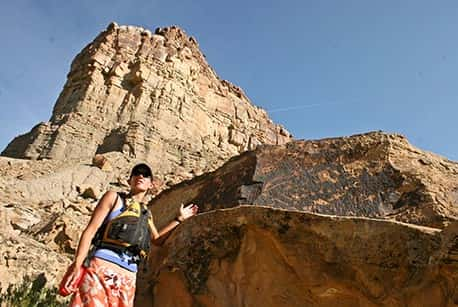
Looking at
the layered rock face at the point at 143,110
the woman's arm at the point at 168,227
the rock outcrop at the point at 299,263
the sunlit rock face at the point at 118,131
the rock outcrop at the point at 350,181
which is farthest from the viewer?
the layered rock face at the point at 143,110

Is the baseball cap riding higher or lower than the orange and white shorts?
higher

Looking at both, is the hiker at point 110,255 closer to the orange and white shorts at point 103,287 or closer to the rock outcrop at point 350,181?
the orange and white shorts at point 103,287

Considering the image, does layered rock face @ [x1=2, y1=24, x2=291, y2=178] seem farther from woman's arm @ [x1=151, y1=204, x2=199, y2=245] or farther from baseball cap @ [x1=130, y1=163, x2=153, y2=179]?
baseball cap @ [x1=130, y1=163, x2=153, y2=179]

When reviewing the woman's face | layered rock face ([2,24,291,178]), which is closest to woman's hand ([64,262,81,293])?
the woman's face

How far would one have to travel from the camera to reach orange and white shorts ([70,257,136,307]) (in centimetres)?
247

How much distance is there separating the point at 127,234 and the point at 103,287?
321 millimetres

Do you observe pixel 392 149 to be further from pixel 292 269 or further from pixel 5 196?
pixel 5 196

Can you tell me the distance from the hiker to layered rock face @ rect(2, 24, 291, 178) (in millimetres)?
25604

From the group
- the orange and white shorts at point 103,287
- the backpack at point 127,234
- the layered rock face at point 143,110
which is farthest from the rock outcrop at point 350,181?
the layered rock face at point 143,110

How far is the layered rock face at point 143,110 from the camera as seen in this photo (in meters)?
33.5

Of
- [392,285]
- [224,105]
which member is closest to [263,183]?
[392,285]

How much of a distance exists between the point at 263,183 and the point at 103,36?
154 feet

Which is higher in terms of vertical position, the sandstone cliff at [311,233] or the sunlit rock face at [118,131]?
the sunlit rock face at [118,131]

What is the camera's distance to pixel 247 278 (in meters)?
3.23
